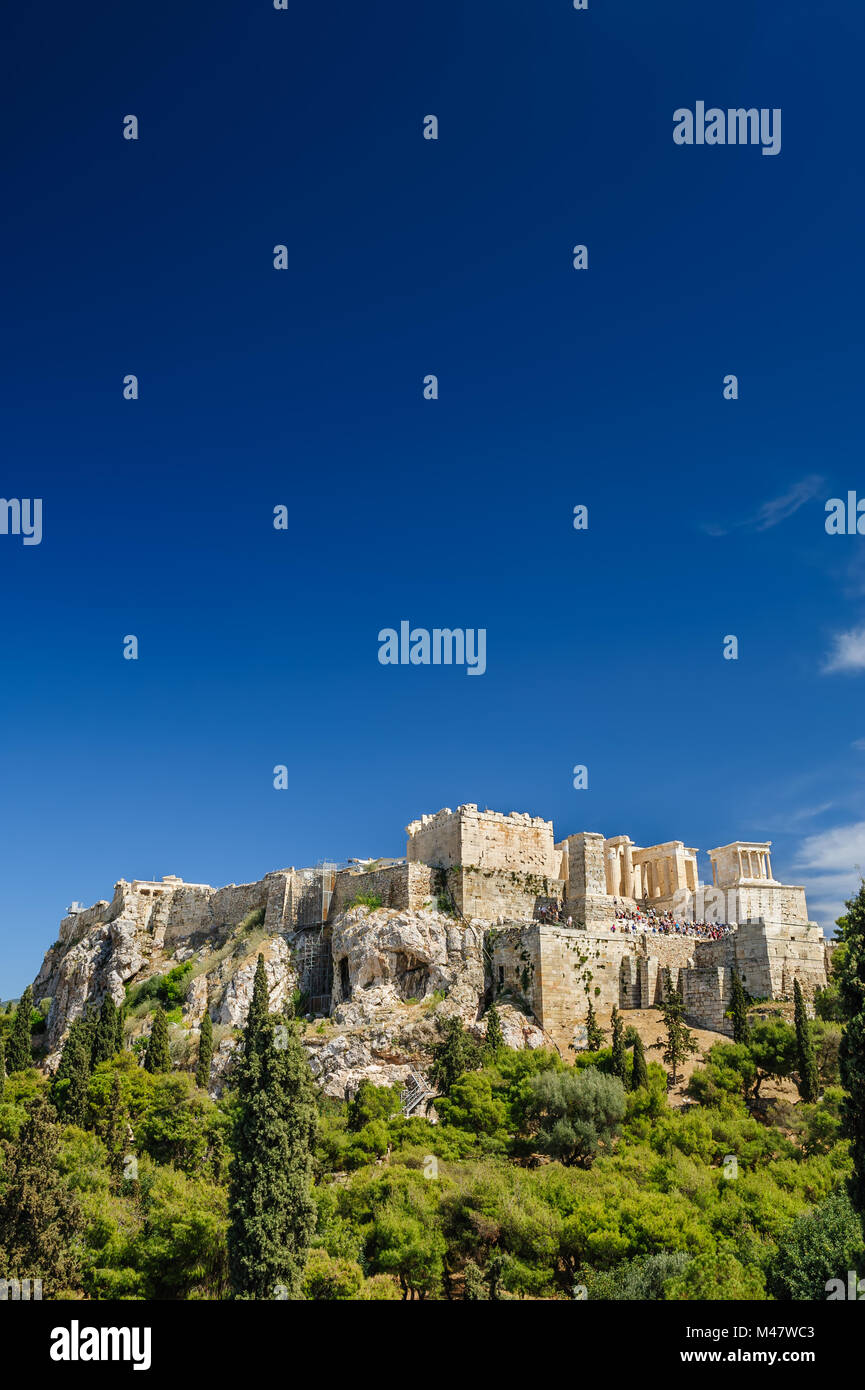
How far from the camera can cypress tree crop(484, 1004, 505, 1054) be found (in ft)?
142

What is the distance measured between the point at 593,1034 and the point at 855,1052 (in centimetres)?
2421

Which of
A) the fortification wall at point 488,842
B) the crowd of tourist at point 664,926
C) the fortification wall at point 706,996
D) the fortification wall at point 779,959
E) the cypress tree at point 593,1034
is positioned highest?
the fortification wall at point 488,842

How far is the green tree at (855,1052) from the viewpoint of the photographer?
2055 cm

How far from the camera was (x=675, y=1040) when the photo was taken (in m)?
41.4

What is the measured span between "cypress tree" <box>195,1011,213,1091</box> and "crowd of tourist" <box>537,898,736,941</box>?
56.0 feet

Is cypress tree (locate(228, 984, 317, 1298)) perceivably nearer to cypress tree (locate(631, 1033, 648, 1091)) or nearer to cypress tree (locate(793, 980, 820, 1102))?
cypress tree (locate(631, 1033, 648, 1091))

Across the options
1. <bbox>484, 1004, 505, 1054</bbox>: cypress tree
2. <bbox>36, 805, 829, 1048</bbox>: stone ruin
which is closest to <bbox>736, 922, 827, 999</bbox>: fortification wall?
<bbox>36, 805, 829, 1048</bbox>: stone ruin

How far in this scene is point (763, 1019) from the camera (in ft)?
140

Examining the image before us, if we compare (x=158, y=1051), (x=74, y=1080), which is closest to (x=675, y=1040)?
(x=158, y=1051)

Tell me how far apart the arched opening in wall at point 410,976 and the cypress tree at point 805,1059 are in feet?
54.6

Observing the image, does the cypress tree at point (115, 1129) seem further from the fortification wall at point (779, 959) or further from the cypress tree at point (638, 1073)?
the fortification wall at point (779, 959)

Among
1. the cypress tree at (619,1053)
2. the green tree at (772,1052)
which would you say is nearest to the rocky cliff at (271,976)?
the cypress tree at (619,1053)

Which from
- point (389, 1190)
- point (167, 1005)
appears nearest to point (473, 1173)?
point (389, 1190)
